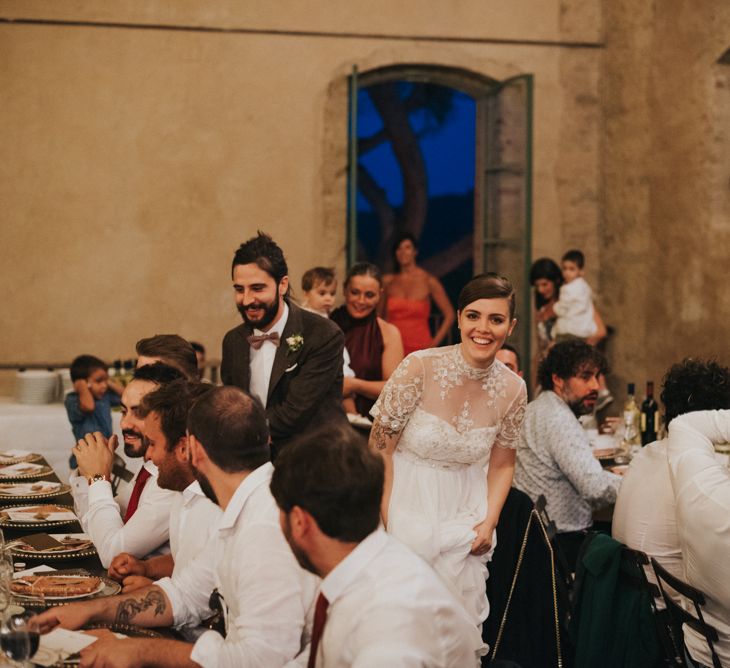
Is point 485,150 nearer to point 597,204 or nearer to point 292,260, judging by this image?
point 597,204

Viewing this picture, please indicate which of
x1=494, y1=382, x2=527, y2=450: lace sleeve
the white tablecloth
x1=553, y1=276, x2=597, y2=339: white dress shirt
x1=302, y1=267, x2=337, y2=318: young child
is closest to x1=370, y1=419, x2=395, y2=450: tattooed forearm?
x1=494, y1=382, x2=527, y2=450: lace sleeve

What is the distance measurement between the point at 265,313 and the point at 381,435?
2.63 ft

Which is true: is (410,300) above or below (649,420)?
above

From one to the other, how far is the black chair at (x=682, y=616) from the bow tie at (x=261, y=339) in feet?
5.68

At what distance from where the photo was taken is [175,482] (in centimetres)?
294

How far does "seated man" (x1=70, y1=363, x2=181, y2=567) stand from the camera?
313cm

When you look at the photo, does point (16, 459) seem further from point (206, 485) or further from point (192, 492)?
point (206, 485)

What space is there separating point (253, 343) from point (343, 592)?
8.02ft

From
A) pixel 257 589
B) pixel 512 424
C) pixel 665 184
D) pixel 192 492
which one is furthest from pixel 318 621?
pixel 665 184

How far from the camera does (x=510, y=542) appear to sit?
367cm

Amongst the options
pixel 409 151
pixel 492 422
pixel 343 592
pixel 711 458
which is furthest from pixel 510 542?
pixel 409 151

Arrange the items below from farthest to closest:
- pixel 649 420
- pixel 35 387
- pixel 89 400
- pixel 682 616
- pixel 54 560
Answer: pixel 35 387
pixel 89 400
pixel 649 420
pixel 54 560
pixel 682 616

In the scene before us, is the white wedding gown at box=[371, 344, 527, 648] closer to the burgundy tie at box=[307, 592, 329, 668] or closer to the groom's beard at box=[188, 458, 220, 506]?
the groom's beard at box=[188, 458, 220, 506]

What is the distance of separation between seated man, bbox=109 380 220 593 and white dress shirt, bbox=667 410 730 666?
1.28 meters
